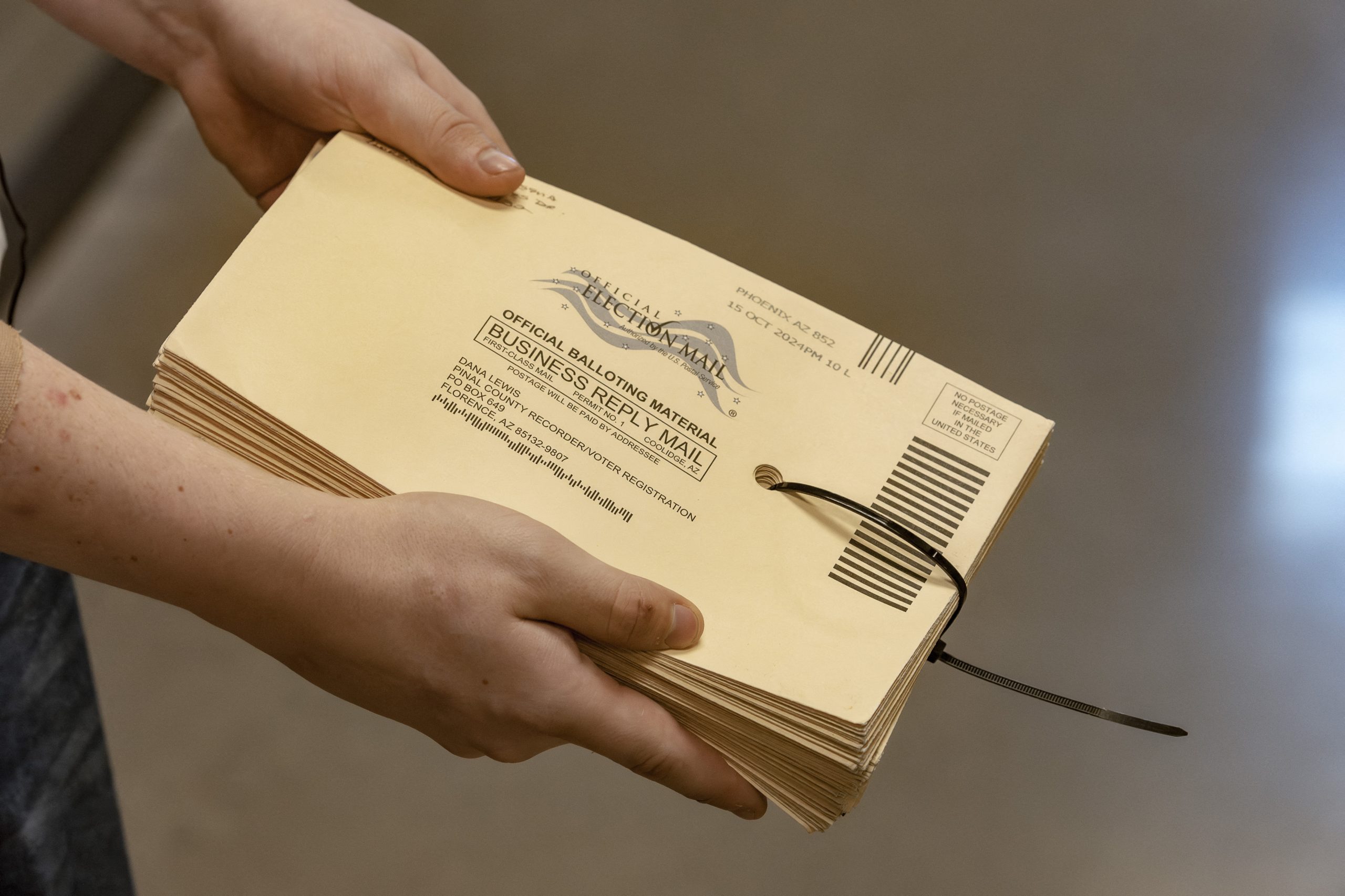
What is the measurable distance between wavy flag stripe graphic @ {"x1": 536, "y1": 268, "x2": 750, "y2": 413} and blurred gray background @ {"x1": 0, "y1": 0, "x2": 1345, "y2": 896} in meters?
0.34

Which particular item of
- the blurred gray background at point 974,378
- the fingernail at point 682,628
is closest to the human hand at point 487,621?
the fingernail at point 682,628

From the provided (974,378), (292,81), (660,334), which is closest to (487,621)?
(660,334)

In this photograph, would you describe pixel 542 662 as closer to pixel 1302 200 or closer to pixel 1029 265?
pixel 1029 265

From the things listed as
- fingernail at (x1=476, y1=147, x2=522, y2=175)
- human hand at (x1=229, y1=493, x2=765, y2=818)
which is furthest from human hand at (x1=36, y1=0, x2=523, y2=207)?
human hand at (x1=229, y1=493, x2=765, y2=818)

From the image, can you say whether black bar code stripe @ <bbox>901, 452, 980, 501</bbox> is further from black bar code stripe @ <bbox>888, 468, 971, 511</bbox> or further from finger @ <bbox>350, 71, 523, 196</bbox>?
finger @ <bbox>350, 71, 523, 196</bbox>

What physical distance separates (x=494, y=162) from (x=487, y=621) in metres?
0.24

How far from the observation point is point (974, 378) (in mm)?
769

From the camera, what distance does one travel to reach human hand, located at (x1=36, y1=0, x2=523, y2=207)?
1.69 ft

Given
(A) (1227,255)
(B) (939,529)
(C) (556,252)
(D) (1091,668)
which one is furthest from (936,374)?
(A) (1227,255)

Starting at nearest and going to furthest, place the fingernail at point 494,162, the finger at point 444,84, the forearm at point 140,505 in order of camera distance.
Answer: the forearm at point 140,505
the fingernail at point 494,162
the finger at point 444,84

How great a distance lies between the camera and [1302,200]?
764 mm

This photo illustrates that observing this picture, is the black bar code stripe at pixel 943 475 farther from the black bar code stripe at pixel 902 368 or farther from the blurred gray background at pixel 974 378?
the blurred gray background at pixel 974 378

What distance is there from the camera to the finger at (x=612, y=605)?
0.40 metres

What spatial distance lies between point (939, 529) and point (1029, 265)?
422 mm
